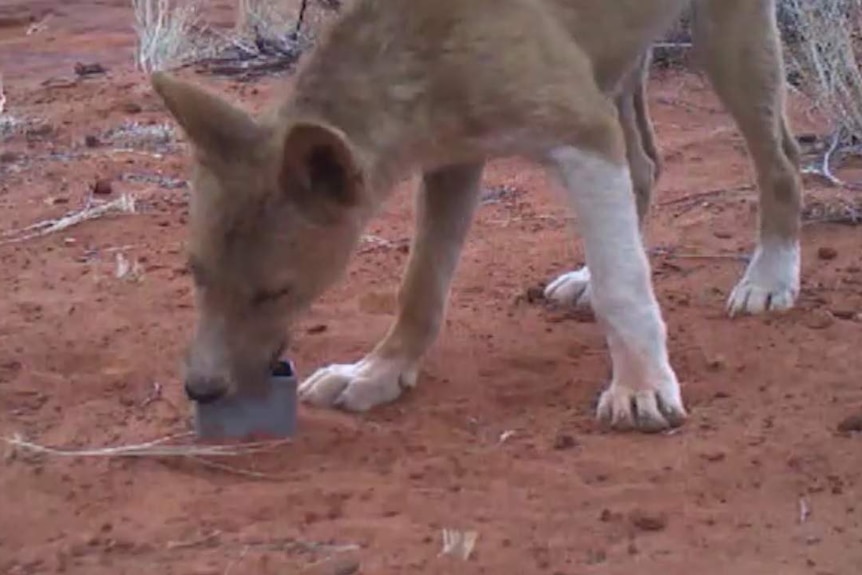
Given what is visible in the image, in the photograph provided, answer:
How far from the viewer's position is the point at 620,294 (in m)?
4.88

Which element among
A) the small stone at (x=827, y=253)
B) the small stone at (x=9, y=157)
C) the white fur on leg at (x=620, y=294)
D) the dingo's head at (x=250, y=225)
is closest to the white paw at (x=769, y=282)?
the small stone at (x=827, y=253)

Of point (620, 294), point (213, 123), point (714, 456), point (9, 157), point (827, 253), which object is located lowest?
point (9, 157)

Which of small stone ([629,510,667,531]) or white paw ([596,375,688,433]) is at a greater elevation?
small stone ([629,510,667,531])

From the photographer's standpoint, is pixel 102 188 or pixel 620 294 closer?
pixel 620 294

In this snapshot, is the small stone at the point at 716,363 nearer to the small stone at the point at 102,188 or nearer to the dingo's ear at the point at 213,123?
the dingo's ear at the point at 213,123

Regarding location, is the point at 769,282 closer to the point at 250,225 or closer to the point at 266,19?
the point at 250,225

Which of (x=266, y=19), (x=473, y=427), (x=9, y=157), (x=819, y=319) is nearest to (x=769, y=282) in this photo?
(x=819, y=319)

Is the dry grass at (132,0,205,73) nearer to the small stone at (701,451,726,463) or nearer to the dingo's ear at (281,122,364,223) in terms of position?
the dingo's ear at (281,122,364,223)

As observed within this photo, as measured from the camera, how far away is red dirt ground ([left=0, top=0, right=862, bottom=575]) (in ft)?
13.1

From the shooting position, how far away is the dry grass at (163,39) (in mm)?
11383

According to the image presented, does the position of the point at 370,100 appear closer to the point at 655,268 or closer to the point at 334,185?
the point at 334,185

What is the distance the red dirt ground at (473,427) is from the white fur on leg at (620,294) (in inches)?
4.3

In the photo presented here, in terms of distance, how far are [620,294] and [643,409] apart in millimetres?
308

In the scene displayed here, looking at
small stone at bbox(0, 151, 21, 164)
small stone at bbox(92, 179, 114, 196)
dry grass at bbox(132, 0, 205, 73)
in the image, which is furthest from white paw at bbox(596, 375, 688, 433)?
dry grass at bbox(132, 0, 205, 73)
